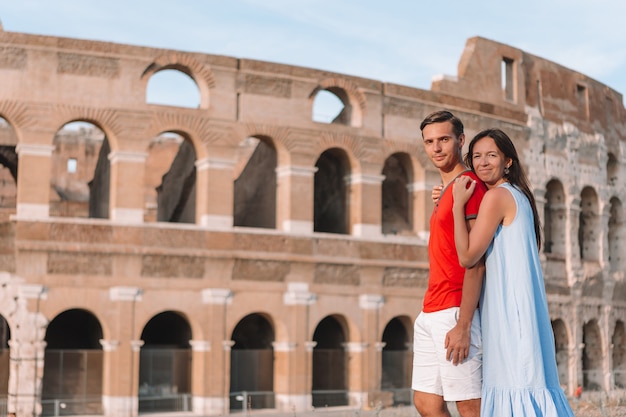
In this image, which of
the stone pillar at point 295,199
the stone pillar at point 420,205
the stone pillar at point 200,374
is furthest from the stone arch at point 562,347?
the stone pillar at point 200,374

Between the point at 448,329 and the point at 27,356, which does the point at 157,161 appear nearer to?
the point at 27,356

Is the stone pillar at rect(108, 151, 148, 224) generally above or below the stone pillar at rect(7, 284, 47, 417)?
above

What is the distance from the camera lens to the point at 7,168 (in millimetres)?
31109

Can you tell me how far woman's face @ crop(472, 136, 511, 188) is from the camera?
183 inches

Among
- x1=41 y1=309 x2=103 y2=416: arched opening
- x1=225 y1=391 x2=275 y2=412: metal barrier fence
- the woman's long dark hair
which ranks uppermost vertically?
the woman's long dark hair

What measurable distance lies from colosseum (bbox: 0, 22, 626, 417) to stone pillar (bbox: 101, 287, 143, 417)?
0.10ft

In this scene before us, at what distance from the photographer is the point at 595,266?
2644cm

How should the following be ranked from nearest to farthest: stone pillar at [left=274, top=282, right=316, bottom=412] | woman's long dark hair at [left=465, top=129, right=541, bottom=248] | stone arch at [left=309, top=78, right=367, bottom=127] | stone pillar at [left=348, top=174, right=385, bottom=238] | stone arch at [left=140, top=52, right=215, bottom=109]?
woman's long dark hair at [left=465, top=129, right=541, bottom=248], stone arch at [left=140, top=52, right=215, bottom=109], stone pillar at [left=274, top=282, right=316, bottom=412], stone pillar at [left=348, top=174, right=385, bottom=238], stone arch at [left=309, top=78, right=367, bottom=127]

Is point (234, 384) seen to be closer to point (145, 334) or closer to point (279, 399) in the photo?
point (279, 399)

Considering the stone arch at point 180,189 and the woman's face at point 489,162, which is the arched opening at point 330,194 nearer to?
the stone arch at point 180,189

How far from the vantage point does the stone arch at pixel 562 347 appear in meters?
24.9

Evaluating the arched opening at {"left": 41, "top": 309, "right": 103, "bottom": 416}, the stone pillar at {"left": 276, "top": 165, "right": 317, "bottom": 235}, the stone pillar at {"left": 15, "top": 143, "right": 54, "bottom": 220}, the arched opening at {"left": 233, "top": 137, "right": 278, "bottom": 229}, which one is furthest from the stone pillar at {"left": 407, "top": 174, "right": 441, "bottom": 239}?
the stone pillar at {"left": 15, "top": 143, "right": 54, "bottom": 220}

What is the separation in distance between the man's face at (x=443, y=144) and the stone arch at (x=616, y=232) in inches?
964

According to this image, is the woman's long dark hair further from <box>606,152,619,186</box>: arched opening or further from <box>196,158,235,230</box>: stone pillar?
<box>606,152,619,186</box>: arched opening
